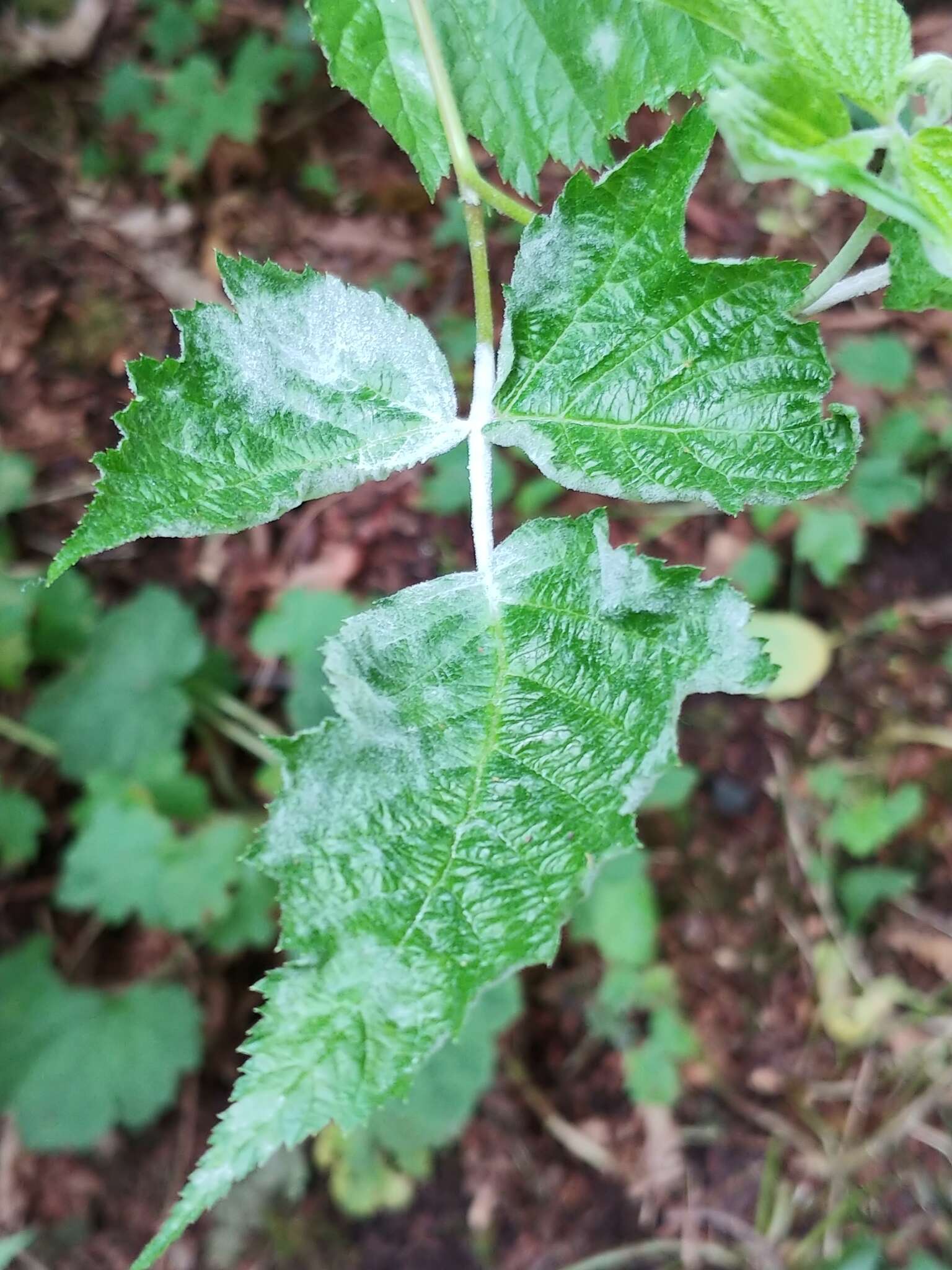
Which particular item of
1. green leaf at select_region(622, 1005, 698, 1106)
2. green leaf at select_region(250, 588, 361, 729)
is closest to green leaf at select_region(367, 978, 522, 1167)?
green leaf at select_region(622, 1005, 698, 1106)

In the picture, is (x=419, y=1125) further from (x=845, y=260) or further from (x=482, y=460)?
(x=845, y=260)

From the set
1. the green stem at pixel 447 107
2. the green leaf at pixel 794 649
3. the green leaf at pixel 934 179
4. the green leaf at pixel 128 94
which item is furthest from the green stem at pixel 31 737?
the green leaf at pixel 934 179

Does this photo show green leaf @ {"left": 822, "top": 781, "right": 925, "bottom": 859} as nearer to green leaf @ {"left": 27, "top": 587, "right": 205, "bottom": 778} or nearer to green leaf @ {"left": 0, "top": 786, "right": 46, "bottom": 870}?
green leaf @ {"left": 27, "top": 587, "right": 205, "bottom": 778}

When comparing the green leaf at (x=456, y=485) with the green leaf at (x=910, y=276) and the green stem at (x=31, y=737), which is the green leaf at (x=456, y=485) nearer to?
the green stem at (x=31, y=737)

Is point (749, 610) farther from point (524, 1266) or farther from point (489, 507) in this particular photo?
point (524, 1266)

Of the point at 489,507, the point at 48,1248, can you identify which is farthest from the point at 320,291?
the point at 48,1248

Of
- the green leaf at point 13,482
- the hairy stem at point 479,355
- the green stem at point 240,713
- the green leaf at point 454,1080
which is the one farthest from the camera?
the green leaf at point 13,482
